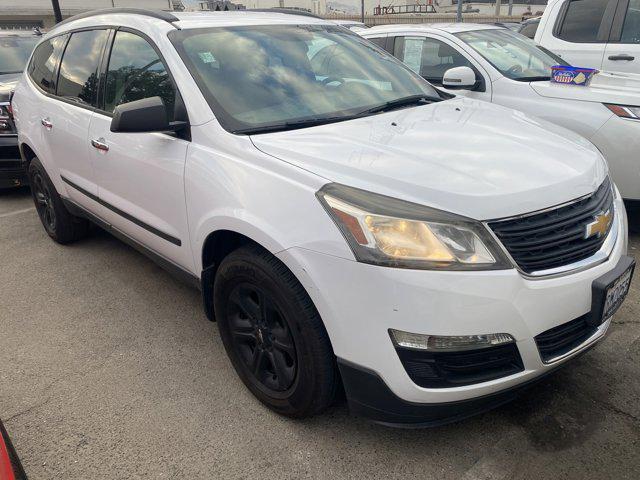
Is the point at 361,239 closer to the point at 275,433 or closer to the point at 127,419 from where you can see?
the point at 275,433

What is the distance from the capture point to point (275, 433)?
90.9 inches

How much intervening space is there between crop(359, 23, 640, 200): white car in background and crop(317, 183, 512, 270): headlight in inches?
101

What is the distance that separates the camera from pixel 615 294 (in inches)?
81.7

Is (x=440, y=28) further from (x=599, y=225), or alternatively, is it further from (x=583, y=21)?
(x=599, y=225)

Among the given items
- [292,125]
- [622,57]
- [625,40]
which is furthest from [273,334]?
[625,40]

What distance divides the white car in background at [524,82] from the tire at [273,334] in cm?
276

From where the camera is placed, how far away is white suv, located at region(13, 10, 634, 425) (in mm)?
1798

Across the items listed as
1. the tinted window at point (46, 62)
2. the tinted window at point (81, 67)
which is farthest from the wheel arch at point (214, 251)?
the tinted window at point (46, 62)

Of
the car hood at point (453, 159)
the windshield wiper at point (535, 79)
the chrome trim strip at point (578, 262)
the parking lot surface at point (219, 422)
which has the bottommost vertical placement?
the parking lot surface at point (219, 422)

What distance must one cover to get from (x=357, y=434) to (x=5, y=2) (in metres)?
36.4

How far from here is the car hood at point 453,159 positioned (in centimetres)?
186

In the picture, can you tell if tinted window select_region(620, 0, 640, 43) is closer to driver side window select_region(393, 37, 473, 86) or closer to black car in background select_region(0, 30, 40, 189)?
driver side window select_region(393, 37, 473, 86)

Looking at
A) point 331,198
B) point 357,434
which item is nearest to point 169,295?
point 357,434

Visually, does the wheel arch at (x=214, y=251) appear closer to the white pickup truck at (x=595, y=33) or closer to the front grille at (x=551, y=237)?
the front grille at (x=551, y=237)
